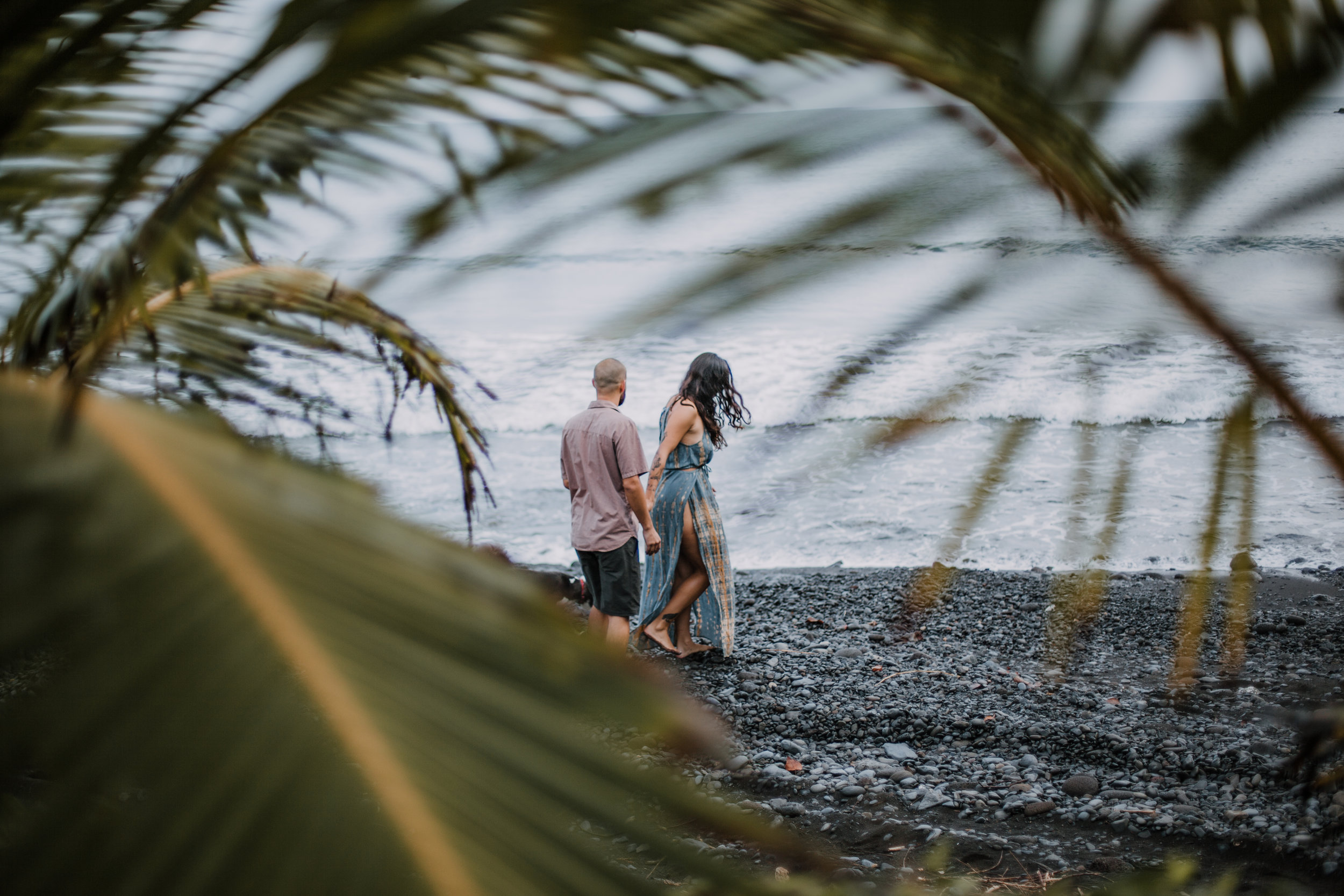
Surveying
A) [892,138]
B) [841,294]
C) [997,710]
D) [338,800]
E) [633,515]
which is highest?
[892,138]

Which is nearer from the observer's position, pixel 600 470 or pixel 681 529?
pixel 600 470

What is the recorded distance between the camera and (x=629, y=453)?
4590mm

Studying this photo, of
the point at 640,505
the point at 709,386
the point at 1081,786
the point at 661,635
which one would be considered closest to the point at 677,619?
the point at 661,635

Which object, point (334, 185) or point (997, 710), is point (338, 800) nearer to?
point (334, 185)

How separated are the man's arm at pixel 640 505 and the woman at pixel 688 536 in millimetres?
230

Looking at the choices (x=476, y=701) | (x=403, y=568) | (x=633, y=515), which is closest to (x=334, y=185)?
(x=403, y=568)

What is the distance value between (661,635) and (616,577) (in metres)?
0.97

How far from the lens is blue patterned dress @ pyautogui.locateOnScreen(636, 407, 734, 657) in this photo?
17.4 feet

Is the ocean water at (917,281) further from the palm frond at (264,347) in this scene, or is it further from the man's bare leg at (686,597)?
the man's bare leg at (686,597)

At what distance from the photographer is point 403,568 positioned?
0.48 meters

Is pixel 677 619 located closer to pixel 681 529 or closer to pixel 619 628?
pixel 619 628

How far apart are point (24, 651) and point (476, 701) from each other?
0.26m

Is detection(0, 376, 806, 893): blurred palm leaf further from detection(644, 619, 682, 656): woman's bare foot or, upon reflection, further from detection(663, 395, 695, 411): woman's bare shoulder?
detection(644, 619, 682, 656): woman's bare foot

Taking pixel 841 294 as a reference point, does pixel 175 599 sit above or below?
below
